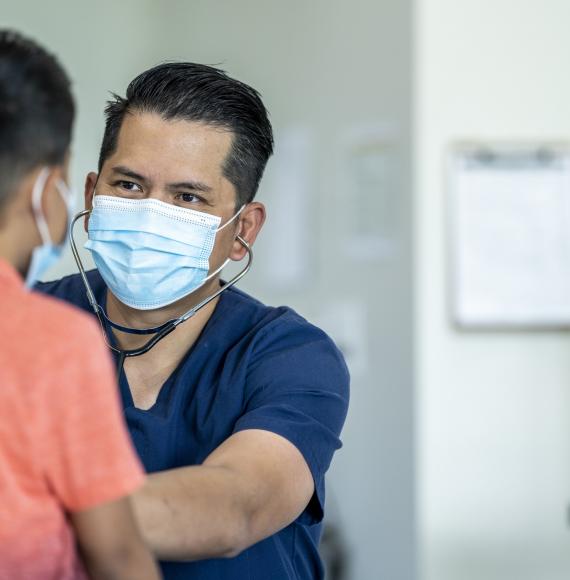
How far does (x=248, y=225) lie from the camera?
5.19 ft

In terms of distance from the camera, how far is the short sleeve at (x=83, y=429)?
75 cm

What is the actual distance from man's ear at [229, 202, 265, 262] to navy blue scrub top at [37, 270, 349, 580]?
6.4 inches

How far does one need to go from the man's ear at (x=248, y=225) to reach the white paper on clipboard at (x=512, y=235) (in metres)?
1.43

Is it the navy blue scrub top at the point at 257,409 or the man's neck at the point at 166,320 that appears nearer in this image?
the navy blue scrub top at the point at 257,409

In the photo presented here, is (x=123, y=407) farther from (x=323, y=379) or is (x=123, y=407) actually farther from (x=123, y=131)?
(x=123, y=131)

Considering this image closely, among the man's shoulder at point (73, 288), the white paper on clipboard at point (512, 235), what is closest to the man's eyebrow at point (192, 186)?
the man's shoulder at point (73, 288)

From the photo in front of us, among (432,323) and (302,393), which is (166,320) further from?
(432,323)

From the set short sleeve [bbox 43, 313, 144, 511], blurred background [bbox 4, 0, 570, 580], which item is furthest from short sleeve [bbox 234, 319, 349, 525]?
blurred background [bbox 4, 0, 570, 580]

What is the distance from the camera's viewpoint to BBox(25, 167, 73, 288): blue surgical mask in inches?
31.2

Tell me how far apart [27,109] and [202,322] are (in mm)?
746

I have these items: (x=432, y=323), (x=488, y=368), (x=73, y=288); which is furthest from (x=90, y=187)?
(x=488, y=368)

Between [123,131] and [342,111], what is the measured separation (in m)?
1.73

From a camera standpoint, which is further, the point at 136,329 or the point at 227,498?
the point at 136,329

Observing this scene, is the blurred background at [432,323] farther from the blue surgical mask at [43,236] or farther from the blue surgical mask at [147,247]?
the blue surgical mask at [43,236]
